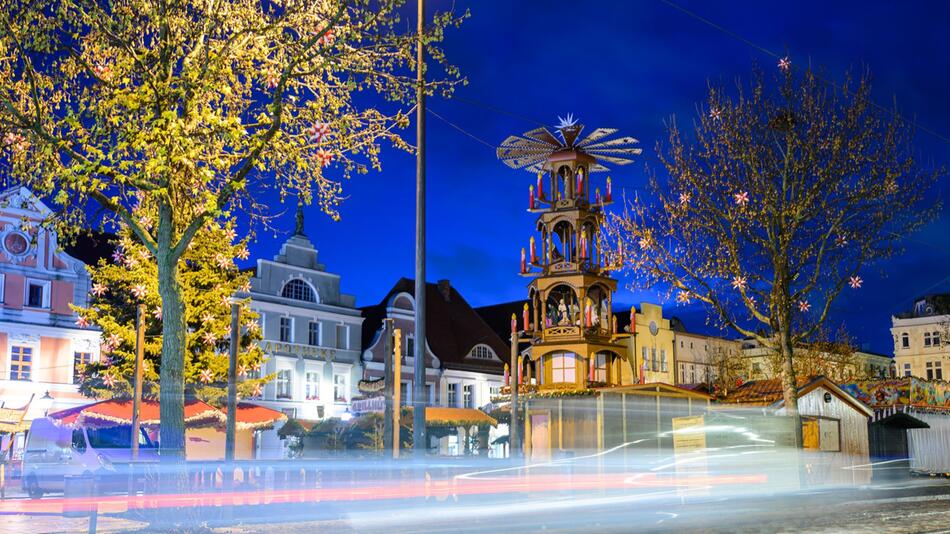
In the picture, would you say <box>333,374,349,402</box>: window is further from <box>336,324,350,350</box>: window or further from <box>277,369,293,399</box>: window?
<box>277,369,293,399</box>: window

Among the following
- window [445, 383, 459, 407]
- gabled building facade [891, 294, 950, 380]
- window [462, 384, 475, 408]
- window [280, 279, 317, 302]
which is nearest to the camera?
window [280, 279, 317, 302]

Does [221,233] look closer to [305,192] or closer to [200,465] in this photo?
[200,465]

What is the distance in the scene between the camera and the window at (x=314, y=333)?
2109 inches

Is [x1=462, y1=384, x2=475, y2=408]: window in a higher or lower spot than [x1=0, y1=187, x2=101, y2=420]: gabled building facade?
lower

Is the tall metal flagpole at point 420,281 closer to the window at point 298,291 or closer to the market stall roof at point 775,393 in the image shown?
the market stall roof at point 775,393

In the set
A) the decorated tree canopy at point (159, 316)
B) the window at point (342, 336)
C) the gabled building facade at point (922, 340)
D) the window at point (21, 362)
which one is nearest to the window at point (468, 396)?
the window at point (342, 336)

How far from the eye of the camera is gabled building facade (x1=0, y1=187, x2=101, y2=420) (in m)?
43.9

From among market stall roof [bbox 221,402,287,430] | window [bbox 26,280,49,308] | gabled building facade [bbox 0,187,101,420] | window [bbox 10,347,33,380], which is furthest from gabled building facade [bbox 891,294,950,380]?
market stall roof [bbox 221,402,287,430]

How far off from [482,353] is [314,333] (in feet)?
46.1

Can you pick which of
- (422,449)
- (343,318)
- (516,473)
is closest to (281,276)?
(343,318)

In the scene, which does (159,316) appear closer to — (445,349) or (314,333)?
(314,333)

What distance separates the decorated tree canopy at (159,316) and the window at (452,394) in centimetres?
2749

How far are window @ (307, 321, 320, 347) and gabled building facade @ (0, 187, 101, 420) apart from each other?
36.7 ft

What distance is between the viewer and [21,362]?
145ft
